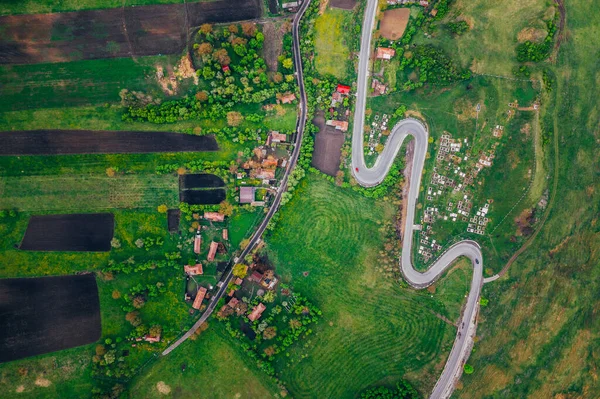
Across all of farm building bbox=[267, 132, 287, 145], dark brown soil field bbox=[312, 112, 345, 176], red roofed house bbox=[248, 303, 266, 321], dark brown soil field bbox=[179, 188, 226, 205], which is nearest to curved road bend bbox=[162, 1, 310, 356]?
farm building bbox=[267, 132, 287, 145]

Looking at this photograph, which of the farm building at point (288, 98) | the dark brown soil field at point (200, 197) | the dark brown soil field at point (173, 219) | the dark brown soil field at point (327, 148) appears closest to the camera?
the dark brown soil field at point (173, 219)

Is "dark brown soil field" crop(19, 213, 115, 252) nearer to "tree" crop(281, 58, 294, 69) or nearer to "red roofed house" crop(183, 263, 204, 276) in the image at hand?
"red roofed house" crop(183, 263, 204, 276)

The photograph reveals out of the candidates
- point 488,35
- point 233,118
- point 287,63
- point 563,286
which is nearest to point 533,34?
point 488,35

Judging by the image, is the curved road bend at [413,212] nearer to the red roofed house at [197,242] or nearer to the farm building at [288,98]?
the farm building at [288,98]

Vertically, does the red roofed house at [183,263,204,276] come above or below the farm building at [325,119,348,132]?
below

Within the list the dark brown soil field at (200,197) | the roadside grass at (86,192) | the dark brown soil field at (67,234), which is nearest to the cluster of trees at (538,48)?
the dark brown soil field at (200,197)
